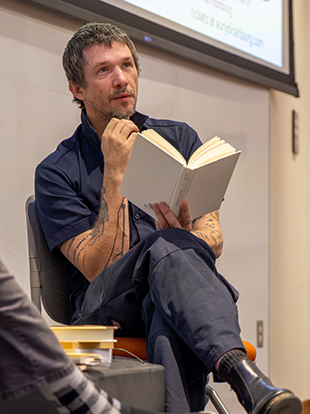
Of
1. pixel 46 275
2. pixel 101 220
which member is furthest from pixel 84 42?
pixel 46 275

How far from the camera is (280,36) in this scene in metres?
2.50

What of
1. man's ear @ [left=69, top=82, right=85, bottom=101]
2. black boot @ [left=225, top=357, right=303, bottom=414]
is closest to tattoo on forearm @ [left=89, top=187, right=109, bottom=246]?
man's ear @ [left=69, top=82, right=85, bottom=101]

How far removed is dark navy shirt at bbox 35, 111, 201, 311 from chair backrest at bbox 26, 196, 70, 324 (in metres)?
0.02

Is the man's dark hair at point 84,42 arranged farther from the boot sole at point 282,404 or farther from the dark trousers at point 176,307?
the boot sole at point 282,404

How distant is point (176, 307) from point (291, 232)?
1918 mm

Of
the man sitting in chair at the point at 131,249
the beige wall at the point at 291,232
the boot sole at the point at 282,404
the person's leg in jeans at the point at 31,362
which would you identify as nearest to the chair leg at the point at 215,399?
the man sitting in chair at the point at 131,249

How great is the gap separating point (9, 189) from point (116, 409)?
103 cm

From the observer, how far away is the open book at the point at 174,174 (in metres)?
0.97

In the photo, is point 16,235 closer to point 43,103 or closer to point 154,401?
point 43,103

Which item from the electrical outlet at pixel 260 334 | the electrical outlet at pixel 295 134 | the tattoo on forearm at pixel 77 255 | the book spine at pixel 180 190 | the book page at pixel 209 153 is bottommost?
the electrical outlet at pixel 260 334

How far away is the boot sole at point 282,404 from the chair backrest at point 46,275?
25.2 inches

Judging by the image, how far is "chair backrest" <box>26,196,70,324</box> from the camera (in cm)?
117

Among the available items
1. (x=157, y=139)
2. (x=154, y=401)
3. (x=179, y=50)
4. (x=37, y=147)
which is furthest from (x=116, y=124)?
(x=179, y=50)

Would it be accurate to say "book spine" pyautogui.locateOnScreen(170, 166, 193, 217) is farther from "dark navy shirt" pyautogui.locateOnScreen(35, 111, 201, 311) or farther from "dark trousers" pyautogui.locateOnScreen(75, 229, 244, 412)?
"dark navy shirt" pyautogui.locateOnScreen(35, 111, 201, 311)
